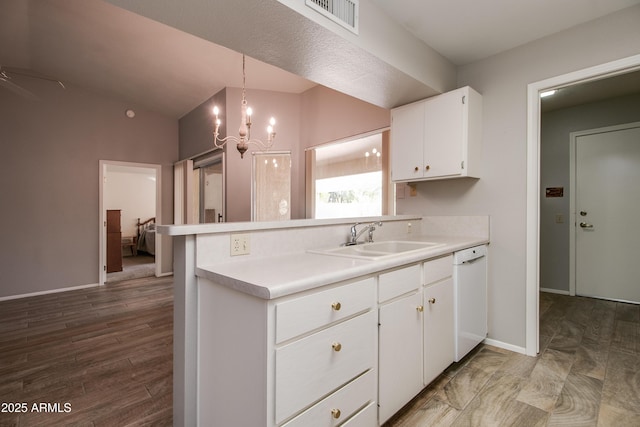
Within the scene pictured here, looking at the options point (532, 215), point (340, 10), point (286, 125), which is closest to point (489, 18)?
point (340, 10)

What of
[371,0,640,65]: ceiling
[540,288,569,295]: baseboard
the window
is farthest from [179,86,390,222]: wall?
[540,288,569,295]: baseboard

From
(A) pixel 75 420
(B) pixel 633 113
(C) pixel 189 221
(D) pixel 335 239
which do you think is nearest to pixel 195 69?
(C) pixel 189 221

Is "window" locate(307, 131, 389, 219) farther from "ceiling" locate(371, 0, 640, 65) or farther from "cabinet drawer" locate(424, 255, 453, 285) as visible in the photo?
"cabinet drawer" locate(424, 255, 453, 285)

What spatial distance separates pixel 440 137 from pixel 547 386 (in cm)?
185

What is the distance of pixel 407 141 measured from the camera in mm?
2611

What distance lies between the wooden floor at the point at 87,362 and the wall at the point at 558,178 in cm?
467

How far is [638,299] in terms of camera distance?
341 centimetres

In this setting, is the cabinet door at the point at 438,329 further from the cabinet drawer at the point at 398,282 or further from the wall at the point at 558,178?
the wall at the point at 558,178

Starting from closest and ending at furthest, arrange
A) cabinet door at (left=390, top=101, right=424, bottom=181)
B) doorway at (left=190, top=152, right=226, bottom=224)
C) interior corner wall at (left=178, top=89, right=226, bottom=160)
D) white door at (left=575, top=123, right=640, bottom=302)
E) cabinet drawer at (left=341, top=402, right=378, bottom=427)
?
cabinet drawer at (left=341, top=402, right=378, bottom=427), cabinet door at (left=390, top=101, right=424, bottom=181), white door at (left=575, top=123, right=640, bottom=302), interior corner wall at (left=178, top=89, right=226, bottom=160), doorway at (left=190, top=152, right=226, bottom=224)

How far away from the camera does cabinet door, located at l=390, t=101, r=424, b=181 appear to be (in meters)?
2.52

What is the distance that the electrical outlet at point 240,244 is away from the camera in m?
1.44

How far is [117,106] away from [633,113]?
715cm

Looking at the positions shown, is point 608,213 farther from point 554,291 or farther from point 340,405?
point 340,405

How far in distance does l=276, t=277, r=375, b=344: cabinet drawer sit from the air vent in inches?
53.0
